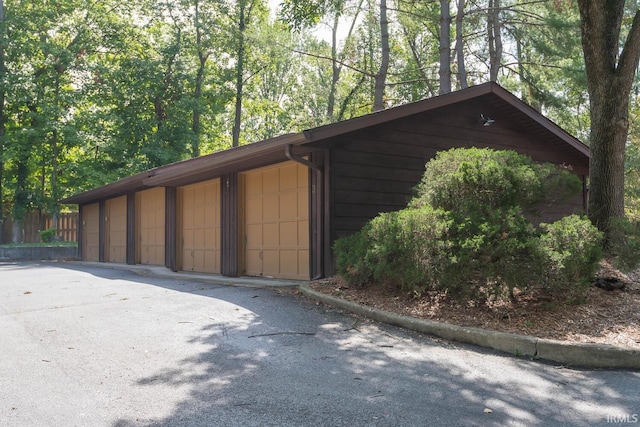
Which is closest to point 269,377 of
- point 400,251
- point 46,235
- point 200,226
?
point 400,251

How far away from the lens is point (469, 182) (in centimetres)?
548

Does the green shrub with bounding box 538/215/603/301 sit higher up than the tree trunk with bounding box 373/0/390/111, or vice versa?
the tree trunk with bounding box 373/0/390/111

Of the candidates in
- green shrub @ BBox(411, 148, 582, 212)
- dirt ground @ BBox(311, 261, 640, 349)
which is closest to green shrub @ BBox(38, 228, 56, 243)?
dirt ground @ BBox(311, 261, 640, 349)

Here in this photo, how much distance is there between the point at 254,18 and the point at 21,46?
439 inches

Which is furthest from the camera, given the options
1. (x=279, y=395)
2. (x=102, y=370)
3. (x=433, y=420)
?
(x=102, y=370)

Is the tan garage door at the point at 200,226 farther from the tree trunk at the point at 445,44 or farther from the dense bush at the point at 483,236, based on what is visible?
the tree trunk at the point at 445,44

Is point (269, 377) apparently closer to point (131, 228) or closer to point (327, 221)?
point (327, 221)

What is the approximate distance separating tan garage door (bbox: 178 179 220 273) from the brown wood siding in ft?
12.4

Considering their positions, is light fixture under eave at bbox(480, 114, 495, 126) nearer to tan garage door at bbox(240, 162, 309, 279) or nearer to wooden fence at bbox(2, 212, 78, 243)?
tan garage door at bbox(240, 162, 309, 279)

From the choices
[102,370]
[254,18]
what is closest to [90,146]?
[254,18]

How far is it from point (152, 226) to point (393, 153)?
27.5 ft

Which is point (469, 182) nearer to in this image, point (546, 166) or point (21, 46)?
point (546, 166)

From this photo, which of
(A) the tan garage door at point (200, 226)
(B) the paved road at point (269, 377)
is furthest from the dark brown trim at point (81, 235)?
(B) the paved road at point (269, 377)

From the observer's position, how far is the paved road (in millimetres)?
3002
